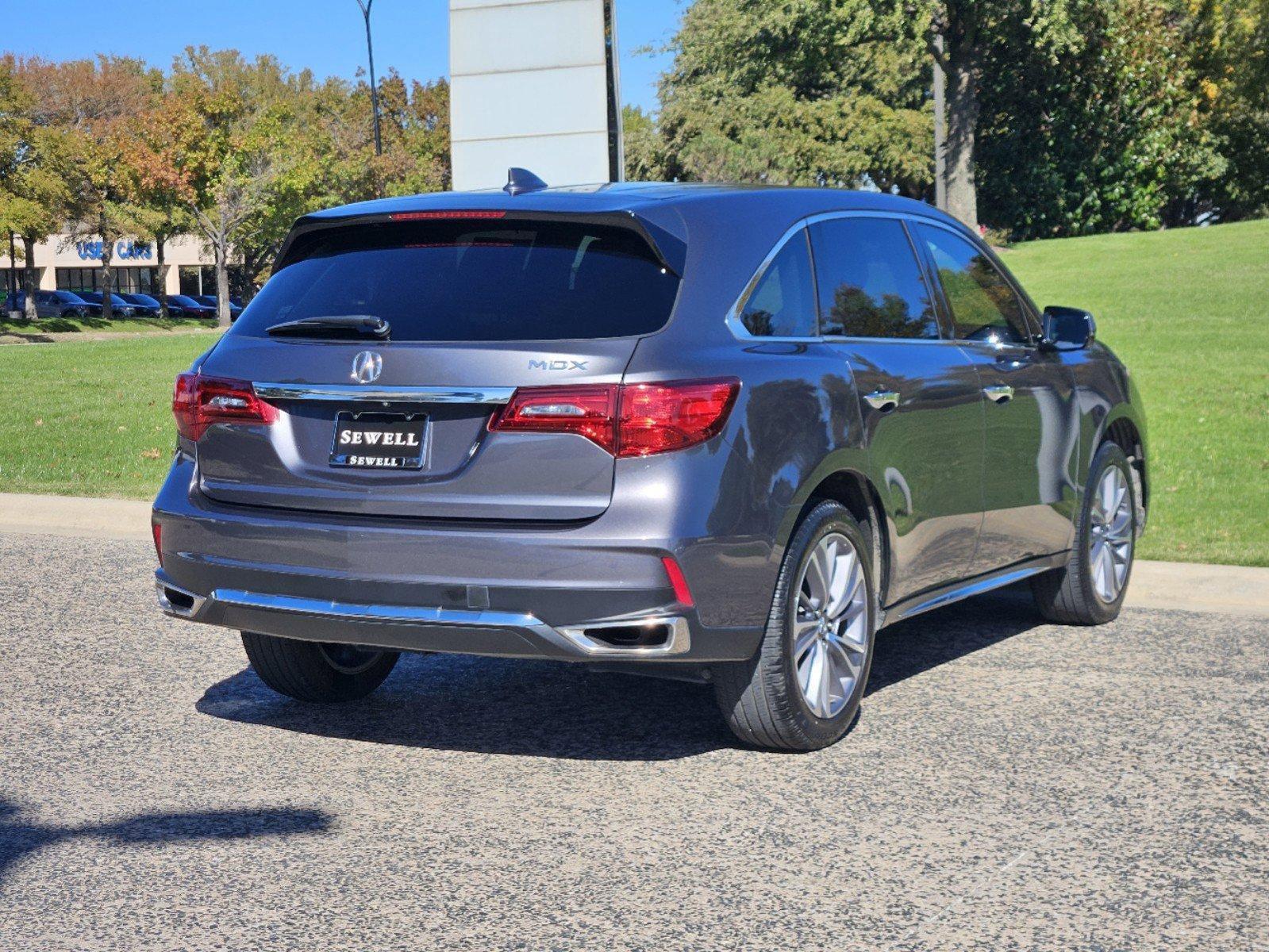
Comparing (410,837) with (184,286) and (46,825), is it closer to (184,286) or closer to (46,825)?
(46,825)

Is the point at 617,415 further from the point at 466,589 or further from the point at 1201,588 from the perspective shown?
the point at 1201,588

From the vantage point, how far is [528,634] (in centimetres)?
469

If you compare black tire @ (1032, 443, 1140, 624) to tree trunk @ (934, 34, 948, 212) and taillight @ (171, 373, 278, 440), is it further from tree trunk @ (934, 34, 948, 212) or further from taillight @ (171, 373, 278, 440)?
tree trunk @ (934, 34, 948, 212)

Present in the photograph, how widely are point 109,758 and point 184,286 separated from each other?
107915 millimetres

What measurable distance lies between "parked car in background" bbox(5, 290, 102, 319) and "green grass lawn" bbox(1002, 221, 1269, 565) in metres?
51.8

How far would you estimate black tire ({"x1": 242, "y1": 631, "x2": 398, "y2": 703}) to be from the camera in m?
5.91

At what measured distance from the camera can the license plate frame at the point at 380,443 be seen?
4793mm

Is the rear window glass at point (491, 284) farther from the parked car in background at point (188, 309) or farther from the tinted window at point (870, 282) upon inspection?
the parked car in background at point (188, 309)

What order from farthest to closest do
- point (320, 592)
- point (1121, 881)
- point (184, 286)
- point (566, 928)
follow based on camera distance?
point (184, 286), point (320, 592), point (1121, 881), point (566, 928)

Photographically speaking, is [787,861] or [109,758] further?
[109,758]

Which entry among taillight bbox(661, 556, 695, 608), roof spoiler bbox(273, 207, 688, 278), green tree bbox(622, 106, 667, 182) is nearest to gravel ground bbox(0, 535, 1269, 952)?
taillight bbox(661, 556, 695, 608)

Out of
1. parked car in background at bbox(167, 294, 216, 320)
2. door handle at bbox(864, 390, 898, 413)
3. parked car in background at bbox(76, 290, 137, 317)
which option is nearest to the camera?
door handle at bbox(864, 390, 898, 413)

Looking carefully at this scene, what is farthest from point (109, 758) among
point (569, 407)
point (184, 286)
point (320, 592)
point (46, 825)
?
point (184, 286)

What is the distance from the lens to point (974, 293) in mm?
6711
